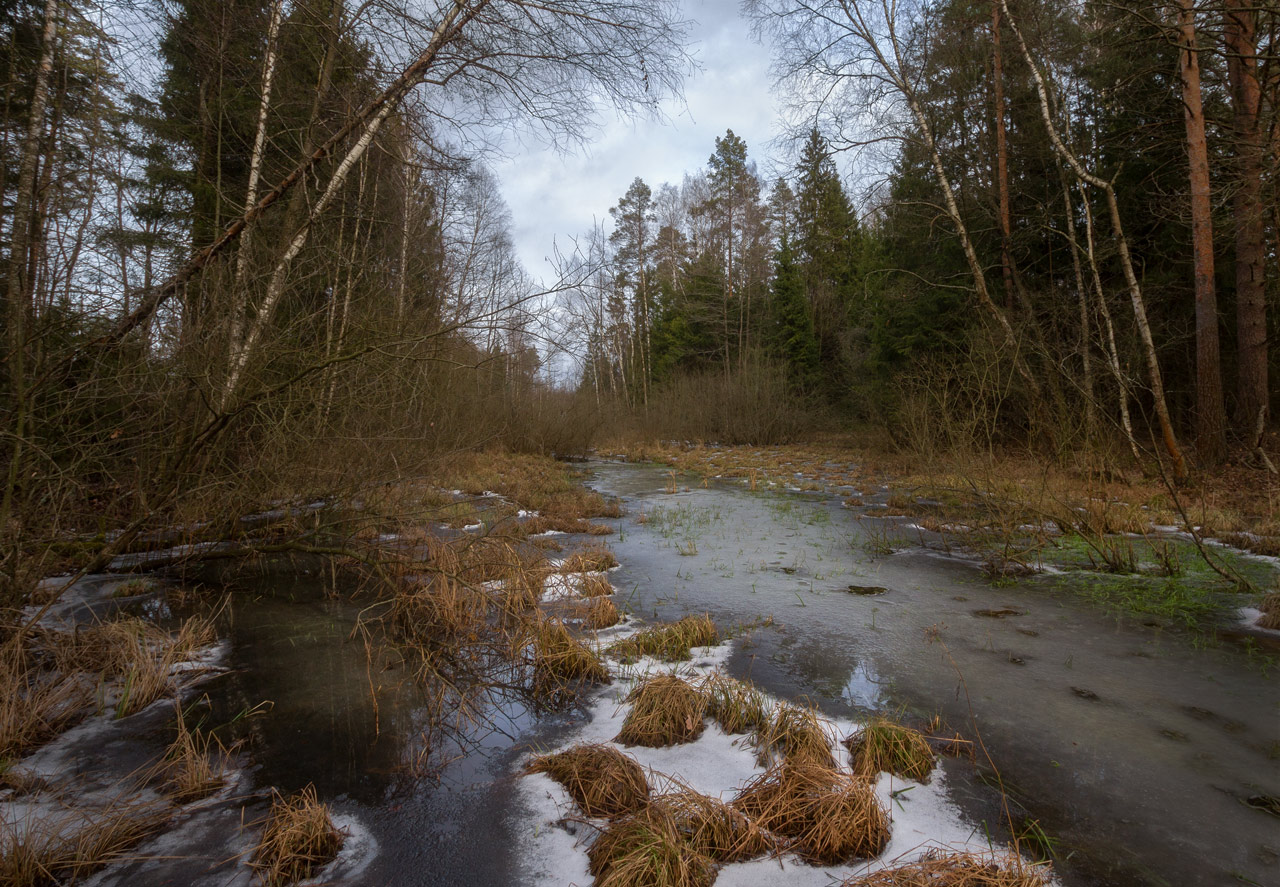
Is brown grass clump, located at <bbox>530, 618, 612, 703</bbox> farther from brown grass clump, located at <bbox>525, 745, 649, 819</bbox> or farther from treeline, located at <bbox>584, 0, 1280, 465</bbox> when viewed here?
treeline, located at <bbox>584, 0, 1280, 465</bbox>

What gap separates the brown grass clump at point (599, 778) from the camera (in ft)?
8.84

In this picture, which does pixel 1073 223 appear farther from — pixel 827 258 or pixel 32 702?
pixel 827 258

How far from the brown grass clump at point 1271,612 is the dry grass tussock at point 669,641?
13.6 feet

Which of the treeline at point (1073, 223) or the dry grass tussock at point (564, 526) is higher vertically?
the treeline at point (1073, 223)

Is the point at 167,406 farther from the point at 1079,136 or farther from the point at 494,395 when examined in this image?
the point at 1079,136

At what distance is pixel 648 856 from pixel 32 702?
3.43 metres

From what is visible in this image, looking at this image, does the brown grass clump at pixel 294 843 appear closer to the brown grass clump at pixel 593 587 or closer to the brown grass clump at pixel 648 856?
the brown grass clump at pixel 648 856

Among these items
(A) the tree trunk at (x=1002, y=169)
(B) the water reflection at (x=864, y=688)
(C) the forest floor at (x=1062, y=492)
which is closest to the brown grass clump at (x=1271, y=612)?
(C) the forest floor at (x=1062, y=492)

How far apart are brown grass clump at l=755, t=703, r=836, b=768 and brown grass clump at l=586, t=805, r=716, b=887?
27.8 inches

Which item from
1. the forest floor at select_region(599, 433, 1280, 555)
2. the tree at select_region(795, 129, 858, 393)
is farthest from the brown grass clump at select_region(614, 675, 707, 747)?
the tree at select_region(795, 129, 858, 393)

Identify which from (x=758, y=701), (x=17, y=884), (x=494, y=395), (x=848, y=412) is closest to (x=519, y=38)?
(x=758, y=701)

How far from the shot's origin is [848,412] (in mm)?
24750

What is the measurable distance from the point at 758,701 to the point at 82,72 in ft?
20.7

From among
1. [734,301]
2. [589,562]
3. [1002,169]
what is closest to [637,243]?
[734,301]
